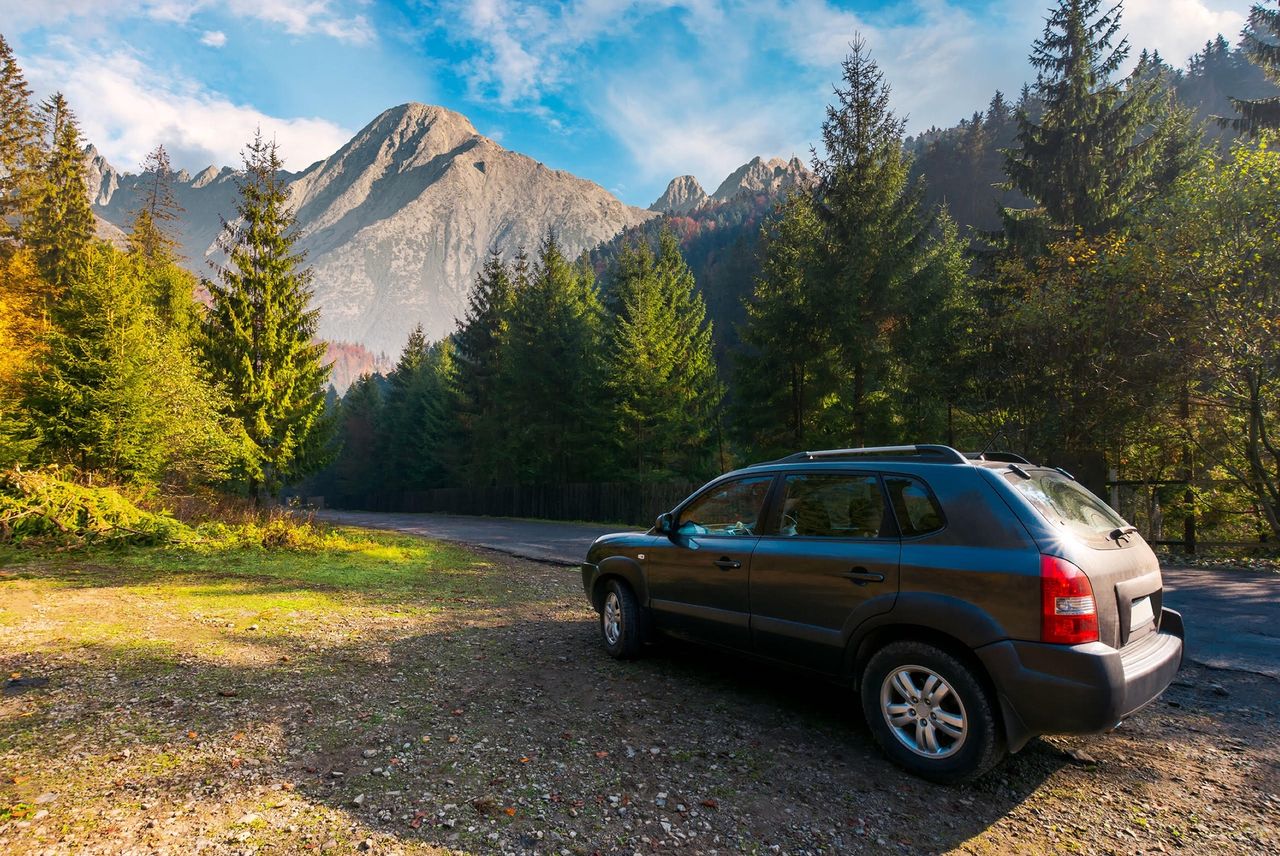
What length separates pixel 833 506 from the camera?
4.23m

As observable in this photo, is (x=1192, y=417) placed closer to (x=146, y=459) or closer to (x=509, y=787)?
(x=509, y=787)

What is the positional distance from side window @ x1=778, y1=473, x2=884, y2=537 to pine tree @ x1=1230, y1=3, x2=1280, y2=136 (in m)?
18.9

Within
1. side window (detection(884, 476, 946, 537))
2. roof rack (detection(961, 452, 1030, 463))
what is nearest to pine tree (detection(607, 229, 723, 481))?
A: roof rack (detection(961, 452, 1030, 463))

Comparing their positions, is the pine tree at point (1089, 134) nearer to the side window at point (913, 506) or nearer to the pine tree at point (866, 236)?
the pine tree at point (866, 236)

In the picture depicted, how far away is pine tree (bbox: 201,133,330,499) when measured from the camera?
24.0 metres

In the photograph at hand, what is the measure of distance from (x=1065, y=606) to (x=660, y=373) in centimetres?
2289

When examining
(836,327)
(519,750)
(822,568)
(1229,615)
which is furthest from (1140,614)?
(836,327)

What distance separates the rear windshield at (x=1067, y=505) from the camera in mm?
3508

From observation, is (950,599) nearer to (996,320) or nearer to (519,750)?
(519,750)

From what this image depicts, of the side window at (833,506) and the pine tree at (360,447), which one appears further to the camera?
the pine tree at (360,447)

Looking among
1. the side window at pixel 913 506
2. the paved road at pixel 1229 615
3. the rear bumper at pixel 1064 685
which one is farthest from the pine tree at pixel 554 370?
the rear bumper at pixel 1064 685

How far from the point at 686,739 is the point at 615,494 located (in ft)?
74.2

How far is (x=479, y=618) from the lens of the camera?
298 inches

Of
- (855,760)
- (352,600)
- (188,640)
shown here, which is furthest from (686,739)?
(352,600)
